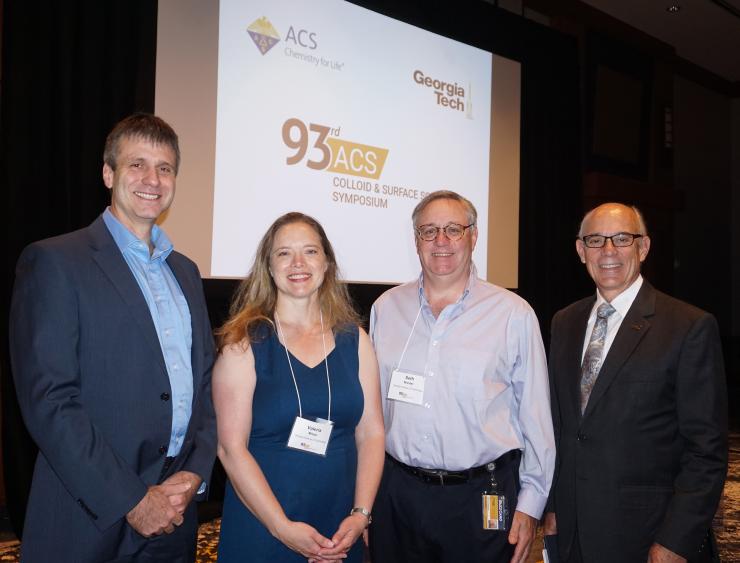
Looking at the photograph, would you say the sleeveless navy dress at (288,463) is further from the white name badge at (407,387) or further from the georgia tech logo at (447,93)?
the georgia tech logo at (447,93)

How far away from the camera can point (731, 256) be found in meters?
9.90

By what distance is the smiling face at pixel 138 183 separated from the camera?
1815mm

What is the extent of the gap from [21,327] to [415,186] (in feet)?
10.9

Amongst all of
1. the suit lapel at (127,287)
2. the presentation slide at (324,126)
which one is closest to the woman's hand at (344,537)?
the suit lapel at (127,287)

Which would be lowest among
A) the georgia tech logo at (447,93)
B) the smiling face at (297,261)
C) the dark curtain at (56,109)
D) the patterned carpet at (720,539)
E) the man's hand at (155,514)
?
the patterned carpet at (720,539)

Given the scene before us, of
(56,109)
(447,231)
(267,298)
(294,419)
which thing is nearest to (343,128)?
(56,109)

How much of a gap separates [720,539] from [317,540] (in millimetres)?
2996

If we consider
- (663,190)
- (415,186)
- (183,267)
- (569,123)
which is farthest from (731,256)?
(183,267)

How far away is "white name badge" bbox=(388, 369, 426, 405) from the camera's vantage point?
2151mm

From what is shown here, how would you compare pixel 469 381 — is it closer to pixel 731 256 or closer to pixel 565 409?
pixel 565 409

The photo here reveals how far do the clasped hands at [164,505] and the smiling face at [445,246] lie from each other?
1.03 meters

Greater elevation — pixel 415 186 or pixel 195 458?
pixel 415 186

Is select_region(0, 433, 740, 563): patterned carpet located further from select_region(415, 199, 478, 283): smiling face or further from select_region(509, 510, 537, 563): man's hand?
select_region(415, 199, 478, 283): smiling face

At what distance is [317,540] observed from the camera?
71.2 inches
